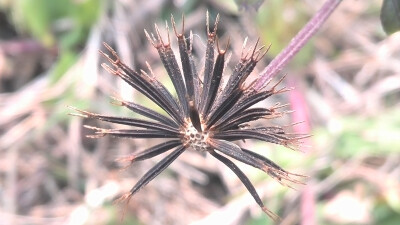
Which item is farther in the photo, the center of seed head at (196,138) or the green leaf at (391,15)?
the green leaf at (391,15)

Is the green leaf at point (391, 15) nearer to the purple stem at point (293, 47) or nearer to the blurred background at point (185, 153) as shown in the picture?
the purple stem at point (293, 47)

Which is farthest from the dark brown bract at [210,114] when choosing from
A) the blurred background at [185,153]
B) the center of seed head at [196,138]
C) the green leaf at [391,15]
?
the blurred background at [185,153]

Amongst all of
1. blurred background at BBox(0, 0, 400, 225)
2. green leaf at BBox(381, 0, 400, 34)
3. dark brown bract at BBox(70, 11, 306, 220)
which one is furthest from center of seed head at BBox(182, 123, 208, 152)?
blurred background at BBox(0, 0, 400, 225)

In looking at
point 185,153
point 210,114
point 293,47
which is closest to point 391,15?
point 293,47

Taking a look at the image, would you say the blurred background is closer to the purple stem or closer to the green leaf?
the green leaf

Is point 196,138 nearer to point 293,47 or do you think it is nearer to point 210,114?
point 210,114

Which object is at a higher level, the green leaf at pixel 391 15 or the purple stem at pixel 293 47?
the green leaf at pixel 391 15

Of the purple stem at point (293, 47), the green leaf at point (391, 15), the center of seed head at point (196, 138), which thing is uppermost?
the green leaf at point (391, 15)
